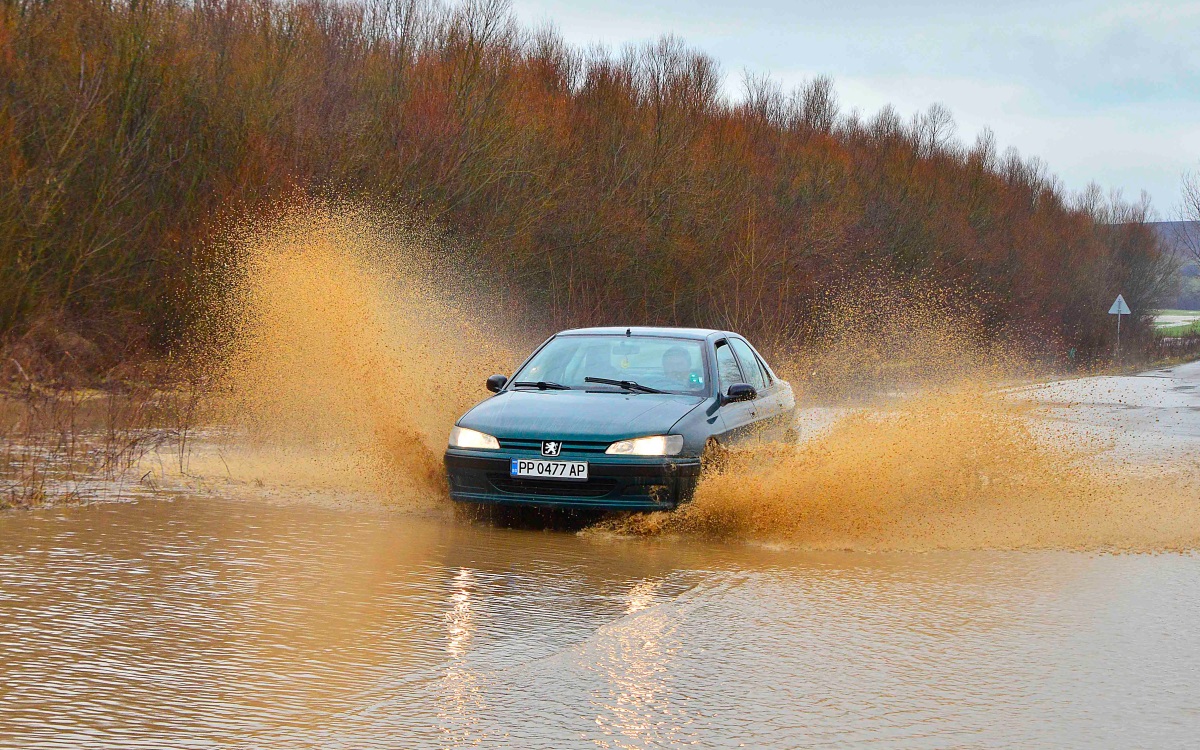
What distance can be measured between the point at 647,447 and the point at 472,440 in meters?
1.24

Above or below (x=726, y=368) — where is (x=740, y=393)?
below

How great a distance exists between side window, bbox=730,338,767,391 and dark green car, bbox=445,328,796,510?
418 mm

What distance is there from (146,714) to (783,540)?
5.29 metres

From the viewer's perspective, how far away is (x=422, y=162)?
1262 inches

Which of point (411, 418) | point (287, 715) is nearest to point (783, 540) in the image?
point (411, 418)

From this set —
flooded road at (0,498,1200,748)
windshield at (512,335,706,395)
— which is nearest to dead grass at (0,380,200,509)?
flooded road at (0,498,1200,748)

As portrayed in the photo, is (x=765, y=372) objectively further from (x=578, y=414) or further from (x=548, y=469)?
(x=548, y=469)

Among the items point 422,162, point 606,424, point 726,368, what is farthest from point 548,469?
point 422,162

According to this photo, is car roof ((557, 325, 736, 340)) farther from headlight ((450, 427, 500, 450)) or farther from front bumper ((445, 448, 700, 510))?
front bumper ((445, 448, 700, 510))

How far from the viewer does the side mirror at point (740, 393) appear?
1031 cm

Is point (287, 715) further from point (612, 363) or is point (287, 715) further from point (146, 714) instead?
point (612, 363)

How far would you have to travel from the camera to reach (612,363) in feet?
35.4

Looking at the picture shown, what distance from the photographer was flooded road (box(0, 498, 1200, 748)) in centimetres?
486

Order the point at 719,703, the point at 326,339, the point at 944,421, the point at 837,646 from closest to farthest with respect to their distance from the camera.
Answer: the point at 719,703, the point at 837,646, the point at 944,421, the point at 326,339
